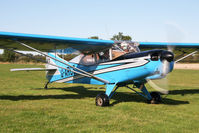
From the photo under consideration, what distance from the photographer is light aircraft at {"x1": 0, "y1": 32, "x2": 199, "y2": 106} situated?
252 inches

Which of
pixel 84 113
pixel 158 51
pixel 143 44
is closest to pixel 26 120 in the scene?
pixel 84 113

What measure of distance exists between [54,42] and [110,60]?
222 cm

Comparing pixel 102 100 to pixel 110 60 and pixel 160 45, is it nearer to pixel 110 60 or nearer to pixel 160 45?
pixel 110 60

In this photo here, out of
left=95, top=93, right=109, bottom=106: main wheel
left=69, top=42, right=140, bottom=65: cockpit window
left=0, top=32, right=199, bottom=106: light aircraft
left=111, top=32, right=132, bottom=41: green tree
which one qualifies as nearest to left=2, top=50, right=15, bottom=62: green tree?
left=111, top=32, right=132, bottom=41: green tree

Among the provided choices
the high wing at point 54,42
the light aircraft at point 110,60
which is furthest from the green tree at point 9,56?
the high wing at point 54,42

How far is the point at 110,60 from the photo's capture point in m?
7.77

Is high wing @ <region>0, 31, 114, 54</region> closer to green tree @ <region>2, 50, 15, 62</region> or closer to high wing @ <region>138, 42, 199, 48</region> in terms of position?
high wing @ <region>138, 42, 199, 48</region>

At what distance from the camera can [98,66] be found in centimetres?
818

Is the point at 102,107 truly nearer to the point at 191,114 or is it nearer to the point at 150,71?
the point at 150,71

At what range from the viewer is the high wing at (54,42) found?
24.1 ft

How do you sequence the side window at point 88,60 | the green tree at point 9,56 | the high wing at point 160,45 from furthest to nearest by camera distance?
the green tree at point 9,56, the high wing at point 160,45, the side window at point 88,60

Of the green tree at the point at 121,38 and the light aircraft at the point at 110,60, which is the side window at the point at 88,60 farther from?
the green tree at the point at 121,38

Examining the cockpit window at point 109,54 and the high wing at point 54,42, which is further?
the cockpit window at point 109,54

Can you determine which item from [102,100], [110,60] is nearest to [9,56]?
[110,60]
